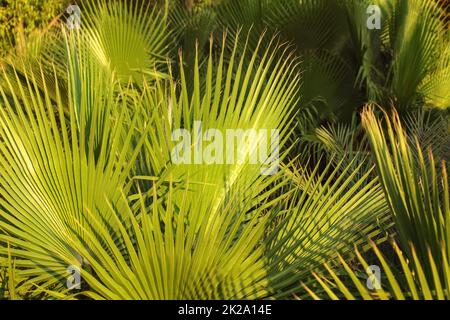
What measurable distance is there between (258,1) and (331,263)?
3856 millimetres

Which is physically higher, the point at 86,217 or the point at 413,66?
the point at 413,66

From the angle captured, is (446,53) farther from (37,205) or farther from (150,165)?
(37,205)

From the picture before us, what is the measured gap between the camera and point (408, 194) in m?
1.89

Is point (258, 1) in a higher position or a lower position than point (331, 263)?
higher

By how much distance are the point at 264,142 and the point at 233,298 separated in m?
0.80
